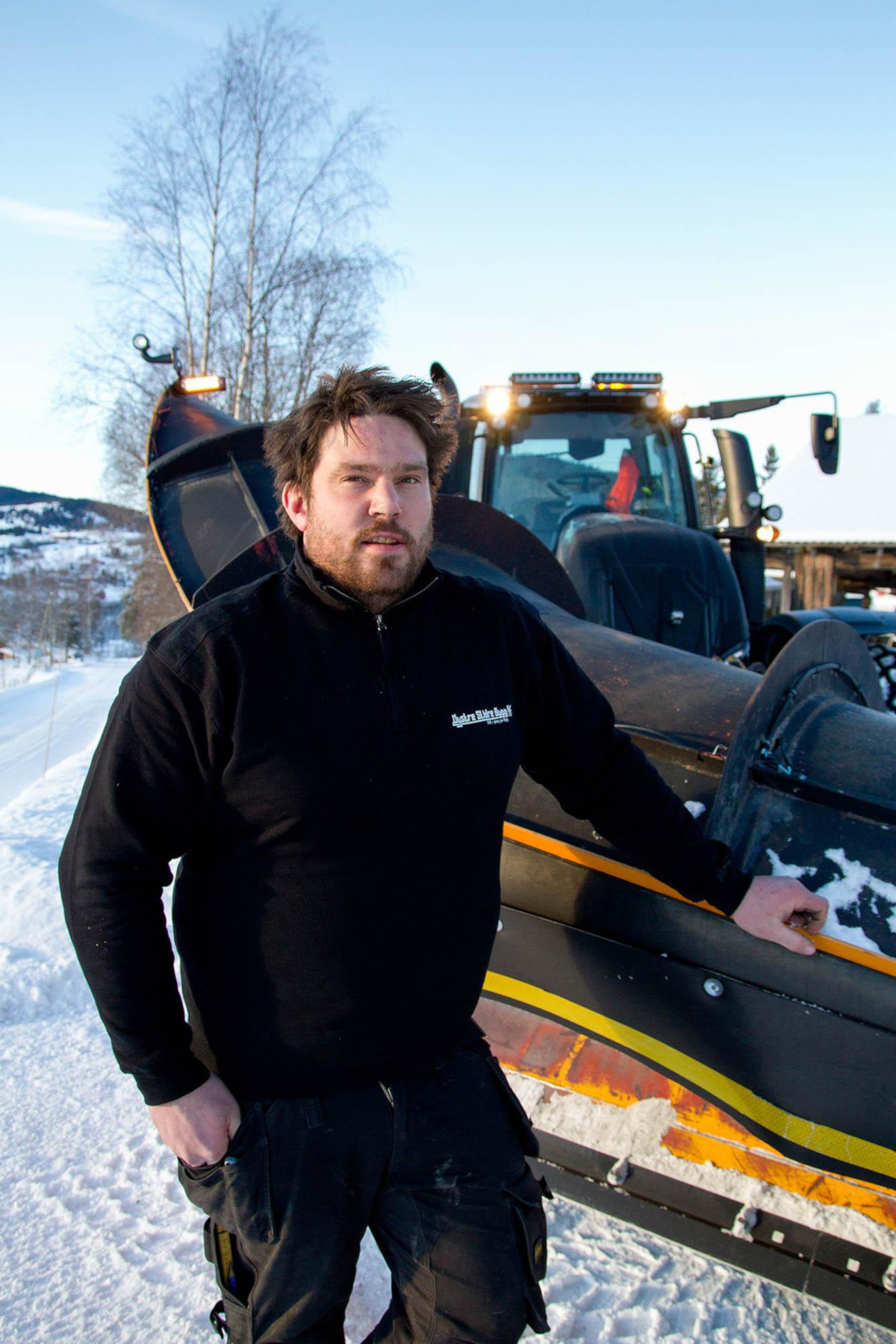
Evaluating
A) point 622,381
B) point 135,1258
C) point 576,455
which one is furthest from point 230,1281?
point 622,381

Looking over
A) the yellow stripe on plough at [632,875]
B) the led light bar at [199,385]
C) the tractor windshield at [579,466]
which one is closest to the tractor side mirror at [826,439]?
the tractor windshield at [579,466]

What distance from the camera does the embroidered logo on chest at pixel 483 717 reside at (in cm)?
163

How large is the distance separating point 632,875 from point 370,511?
3.04ft

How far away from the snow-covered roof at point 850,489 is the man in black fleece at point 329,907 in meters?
17.8

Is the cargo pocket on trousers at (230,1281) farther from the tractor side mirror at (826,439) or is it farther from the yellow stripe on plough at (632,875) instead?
the tractor side mirror at (826,439)

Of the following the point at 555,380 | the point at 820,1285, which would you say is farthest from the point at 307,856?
the point at 555,380

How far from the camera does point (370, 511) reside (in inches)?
63.6

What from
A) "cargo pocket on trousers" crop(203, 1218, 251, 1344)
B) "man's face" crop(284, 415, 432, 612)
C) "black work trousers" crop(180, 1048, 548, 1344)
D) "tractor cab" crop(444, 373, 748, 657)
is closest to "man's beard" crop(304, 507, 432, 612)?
"man's face" crop(284, 415, 432, 612)

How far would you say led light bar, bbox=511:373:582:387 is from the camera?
4797mm

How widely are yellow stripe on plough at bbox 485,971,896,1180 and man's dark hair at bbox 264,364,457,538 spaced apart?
115 centimetres

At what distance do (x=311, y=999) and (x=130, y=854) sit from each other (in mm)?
382

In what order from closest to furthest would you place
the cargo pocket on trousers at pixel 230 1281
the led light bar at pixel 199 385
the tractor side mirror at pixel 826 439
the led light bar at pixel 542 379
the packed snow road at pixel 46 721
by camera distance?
the cargo pocket on trousers at pixel 230 1281
the led light bar at pixel 199 385
the tractor side mirror at pixel 826 439
the led light bar at pixel 542 379
the packed snow road at pixel 46 721

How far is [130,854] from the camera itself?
144 centimetres

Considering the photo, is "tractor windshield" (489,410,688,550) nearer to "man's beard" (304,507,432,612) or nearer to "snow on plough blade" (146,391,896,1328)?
"snow on plough blade" (146,391,896,1328)
